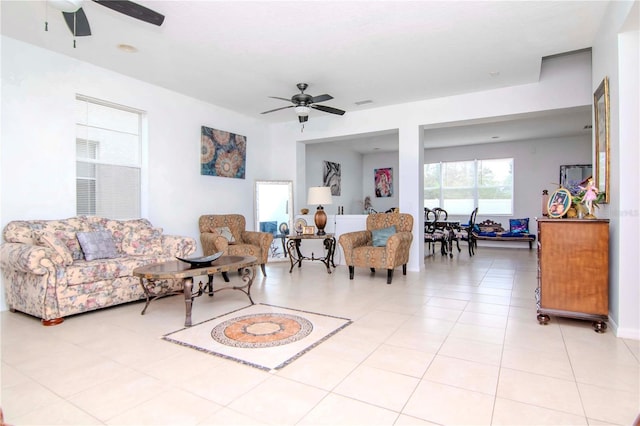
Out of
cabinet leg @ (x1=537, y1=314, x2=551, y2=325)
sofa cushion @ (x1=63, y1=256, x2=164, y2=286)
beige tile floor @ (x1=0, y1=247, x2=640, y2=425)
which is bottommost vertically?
beige tile floor @ (x1=0, y1=247, x2=640, y2=425)

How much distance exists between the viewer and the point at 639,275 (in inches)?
105

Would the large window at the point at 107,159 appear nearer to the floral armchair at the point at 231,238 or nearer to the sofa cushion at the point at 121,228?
the sofa cushion at the point at 121,228

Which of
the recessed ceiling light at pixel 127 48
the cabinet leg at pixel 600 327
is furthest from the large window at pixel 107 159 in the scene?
the cabinet leg at pixel 600 327

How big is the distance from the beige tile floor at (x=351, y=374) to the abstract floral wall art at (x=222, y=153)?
276 centimetres

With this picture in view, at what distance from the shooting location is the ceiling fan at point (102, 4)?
2354 mm

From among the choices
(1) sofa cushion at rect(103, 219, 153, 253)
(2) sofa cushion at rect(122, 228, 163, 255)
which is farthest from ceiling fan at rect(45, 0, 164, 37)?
(2) sofa cushion at rect(122, 228, 163, 255)

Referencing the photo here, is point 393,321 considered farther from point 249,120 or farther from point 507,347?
point 249,120

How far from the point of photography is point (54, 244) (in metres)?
3.27

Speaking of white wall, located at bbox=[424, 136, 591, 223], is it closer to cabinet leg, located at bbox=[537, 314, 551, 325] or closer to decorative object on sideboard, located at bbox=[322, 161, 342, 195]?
decorative object on sideboard, located at bbox=[322, 161, 342, 195]

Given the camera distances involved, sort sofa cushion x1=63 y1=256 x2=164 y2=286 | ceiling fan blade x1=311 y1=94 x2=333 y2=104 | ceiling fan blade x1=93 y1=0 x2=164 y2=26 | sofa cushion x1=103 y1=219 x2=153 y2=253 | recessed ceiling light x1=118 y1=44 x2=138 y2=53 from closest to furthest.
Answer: ceiling fan blade x1=93 y1=0 x2=164 y2=26 < sofa cushion x1=63 y1=256 x2=164 y2=286 < recessed ceiling light x1=118 y1=44 x2=138 y2=53 < sofa cushion x1=103 y1=219 x2=153 y2=253 < ceiling fan blade x1=311 y1=94 x2=333 y2=104

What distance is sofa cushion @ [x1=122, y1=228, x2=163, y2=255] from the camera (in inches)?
162

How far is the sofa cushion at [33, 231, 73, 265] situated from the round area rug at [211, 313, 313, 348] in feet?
5.11

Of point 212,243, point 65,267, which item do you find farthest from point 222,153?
point 65,267

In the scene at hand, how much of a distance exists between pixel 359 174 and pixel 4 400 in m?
9.71
